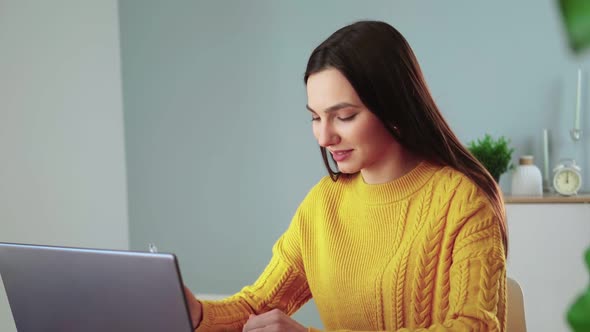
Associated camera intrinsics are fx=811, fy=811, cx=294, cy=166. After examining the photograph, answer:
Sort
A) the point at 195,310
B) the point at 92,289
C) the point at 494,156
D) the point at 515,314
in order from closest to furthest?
1. the point at 92,289
2. the point at 195,310
3. the point at 515,314
4. the point at 494,156

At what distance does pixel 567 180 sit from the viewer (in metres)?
3.54

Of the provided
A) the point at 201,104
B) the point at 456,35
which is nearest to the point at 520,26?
the point at 456,35

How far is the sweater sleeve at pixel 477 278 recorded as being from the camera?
1281mm

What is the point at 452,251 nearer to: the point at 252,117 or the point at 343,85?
the point at 343,85

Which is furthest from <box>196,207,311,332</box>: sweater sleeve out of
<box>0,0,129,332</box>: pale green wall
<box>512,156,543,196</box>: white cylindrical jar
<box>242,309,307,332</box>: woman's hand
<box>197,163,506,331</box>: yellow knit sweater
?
<box>512,156,543,196</box>: white cylindrical jar

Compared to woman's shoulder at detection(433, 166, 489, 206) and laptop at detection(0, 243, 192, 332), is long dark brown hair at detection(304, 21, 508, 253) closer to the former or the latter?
woman's shoulder at detection(433, 166, 489, 206)

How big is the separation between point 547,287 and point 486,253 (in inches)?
85.6

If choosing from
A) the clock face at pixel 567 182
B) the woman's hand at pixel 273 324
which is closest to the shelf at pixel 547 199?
the clock face at pixel 567 182

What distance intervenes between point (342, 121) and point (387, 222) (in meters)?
0.23

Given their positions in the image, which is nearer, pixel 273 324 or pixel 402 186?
pixel 273 324

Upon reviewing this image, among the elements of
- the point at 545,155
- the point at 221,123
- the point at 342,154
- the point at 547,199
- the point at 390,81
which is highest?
the point at 390,81

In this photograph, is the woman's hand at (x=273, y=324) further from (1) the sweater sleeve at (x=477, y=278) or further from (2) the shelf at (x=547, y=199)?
(2) the shelf at (x=547, y=199)

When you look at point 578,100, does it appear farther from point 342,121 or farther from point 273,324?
point 273,324

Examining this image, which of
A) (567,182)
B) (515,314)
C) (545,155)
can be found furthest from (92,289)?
(545,155)
